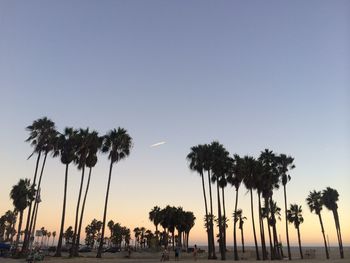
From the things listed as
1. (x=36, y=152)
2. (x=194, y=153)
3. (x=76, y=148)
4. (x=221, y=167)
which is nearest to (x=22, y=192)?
(x=36, y=152)

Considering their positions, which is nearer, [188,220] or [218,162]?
[218,162]

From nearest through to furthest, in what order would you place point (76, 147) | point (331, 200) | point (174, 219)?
point (76, 147), point (331, 200), point (174, 219)

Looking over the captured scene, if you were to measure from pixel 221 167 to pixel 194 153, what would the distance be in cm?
569

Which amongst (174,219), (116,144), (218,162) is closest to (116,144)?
(116,144)

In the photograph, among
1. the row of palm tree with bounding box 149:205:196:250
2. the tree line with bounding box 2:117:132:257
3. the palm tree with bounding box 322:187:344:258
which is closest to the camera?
the tree line with bounding box 2:117:132:257

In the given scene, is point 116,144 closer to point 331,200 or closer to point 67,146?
point 67,146

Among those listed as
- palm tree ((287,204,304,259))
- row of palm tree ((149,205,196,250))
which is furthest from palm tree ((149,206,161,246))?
palm tree ((287,204,304,259))

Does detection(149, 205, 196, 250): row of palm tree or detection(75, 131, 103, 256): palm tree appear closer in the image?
detection(75, 131, 103, 256): palm tree

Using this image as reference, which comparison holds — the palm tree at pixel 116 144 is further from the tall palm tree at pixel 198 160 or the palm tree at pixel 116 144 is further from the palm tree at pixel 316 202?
the palm tree at pixel 316 202

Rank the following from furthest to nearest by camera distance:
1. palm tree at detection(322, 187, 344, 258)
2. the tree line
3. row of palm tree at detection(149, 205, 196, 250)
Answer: row of palm tree at detection(149, 205, 196, 250) < palm tree at detection(322, 187, 344, 258) < the tree line

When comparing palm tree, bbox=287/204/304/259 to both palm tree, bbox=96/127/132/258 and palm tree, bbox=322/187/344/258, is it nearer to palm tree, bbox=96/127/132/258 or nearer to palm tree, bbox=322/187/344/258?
palm tree, bbox=322/187/344/258

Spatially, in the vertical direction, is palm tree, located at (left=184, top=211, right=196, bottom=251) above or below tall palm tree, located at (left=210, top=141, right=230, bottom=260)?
below

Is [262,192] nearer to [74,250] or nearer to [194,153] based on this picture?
[194,153]

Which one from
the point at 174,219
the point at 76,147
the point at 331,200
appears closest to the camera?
the point at 76,147
